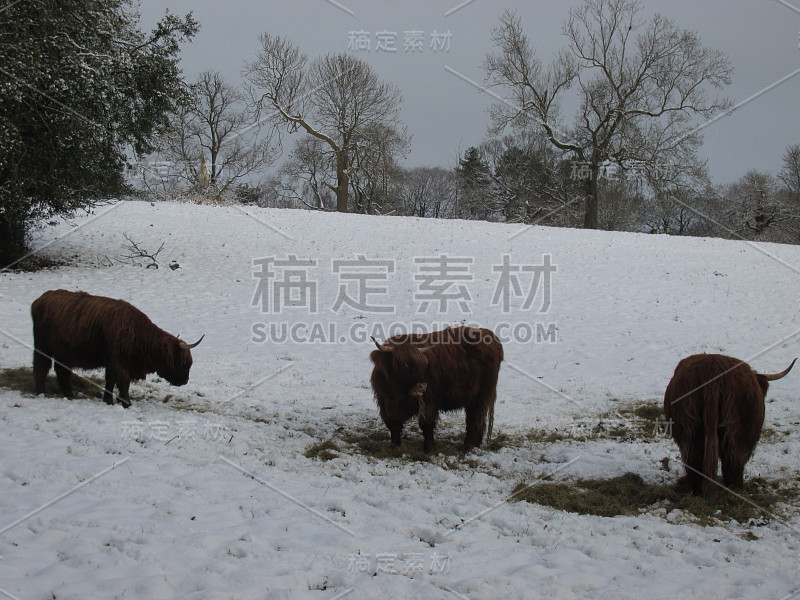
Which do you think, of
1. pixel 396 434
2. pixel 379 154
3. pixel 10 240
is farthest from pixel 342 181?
pixel 396 434

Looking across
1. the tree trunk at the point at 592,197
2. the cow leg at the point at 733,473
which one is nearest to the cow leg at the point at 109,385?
the cow leg at the point at 733,473

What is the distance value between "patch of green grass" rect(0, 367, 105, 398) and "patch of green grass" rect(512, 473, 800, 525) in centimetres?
617

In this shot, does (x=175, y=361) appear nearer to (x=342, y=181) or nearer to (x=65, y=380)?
(x=65, y=380)

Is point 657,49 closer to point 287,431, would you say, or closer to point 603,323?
point 603,323

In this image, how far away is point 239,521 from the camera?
452cm

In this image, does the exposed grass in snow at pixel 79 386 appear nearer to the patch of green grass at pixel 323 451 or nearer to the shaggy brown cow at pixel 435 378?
the patch of green grass at pixel 323 451

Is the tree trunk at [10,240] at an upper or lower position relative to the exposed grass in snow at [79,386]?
upper

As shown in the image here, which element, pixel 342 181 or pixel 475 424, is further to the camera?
pixel 342 181

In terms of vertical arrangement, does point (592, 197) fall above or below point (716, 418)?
above

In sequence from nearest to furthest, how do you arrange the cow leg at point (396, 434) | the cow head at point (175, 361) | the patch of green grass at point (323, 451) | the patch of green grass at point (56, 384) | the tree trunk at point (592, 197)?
the patch of green grass at point (323, 451), the cow leg at point (396, 434), the patch of green grass at point (56, 384), the cow head at point (175, 361), the tree trunk at point (592, 197)

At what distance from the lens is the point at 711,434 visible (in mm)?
5410

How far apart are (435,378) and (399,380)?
1.65 feet

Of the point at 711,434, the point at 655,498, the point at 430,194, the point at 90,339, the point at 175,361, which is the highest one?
the point at 430,194

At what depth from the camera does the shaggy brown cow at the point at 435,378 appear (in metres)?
6.70
